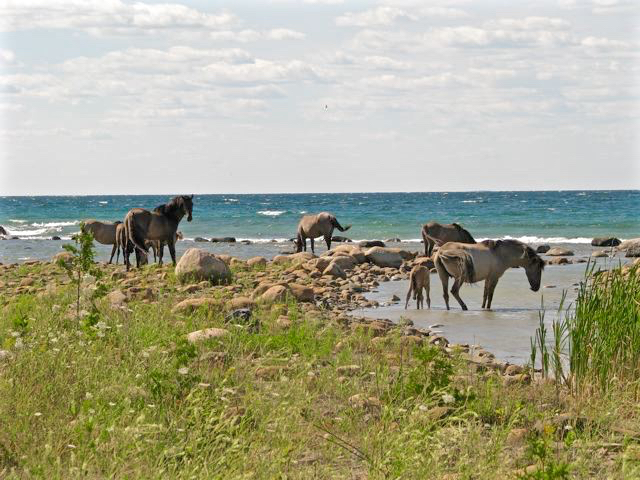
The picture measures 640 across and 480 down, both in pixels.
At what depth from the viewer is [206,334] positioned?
9.45 meters

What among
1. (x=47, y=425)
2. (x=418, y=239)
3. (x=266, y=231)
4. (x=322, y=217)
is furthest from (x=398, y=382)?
(x=266, y=231)

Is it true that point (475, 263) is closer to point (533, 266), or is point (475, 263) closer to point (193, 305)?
point (533, 266)

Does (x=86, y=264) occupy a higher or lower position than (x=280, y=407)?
higher

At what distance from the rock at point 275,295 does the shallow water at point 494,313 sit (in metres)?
1.63

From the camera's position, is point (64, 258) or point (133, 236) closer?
point (64, 258)

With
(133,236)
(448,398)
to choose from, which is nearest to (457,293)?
(133,236)

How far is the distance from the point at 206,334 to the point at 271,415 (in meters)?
3.04

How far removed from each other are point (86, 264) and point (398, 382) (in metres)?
3.05

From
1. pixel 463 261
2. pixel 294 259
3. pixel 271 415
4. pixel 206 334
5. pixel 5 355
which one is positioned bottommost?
pixel 294 259

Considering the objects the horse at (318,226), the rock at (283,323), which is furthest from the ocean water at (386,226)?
the rock at (283,323)

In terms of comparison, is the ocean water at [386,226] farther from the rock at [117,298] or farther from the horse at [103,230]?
the rock at [117,298]

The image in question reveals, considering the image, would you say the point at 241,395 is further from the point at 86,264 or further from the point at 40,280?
the point at 40,280

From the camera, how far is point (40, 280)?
746 inches

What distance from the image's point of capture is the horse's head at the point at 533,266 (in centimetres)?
1789
